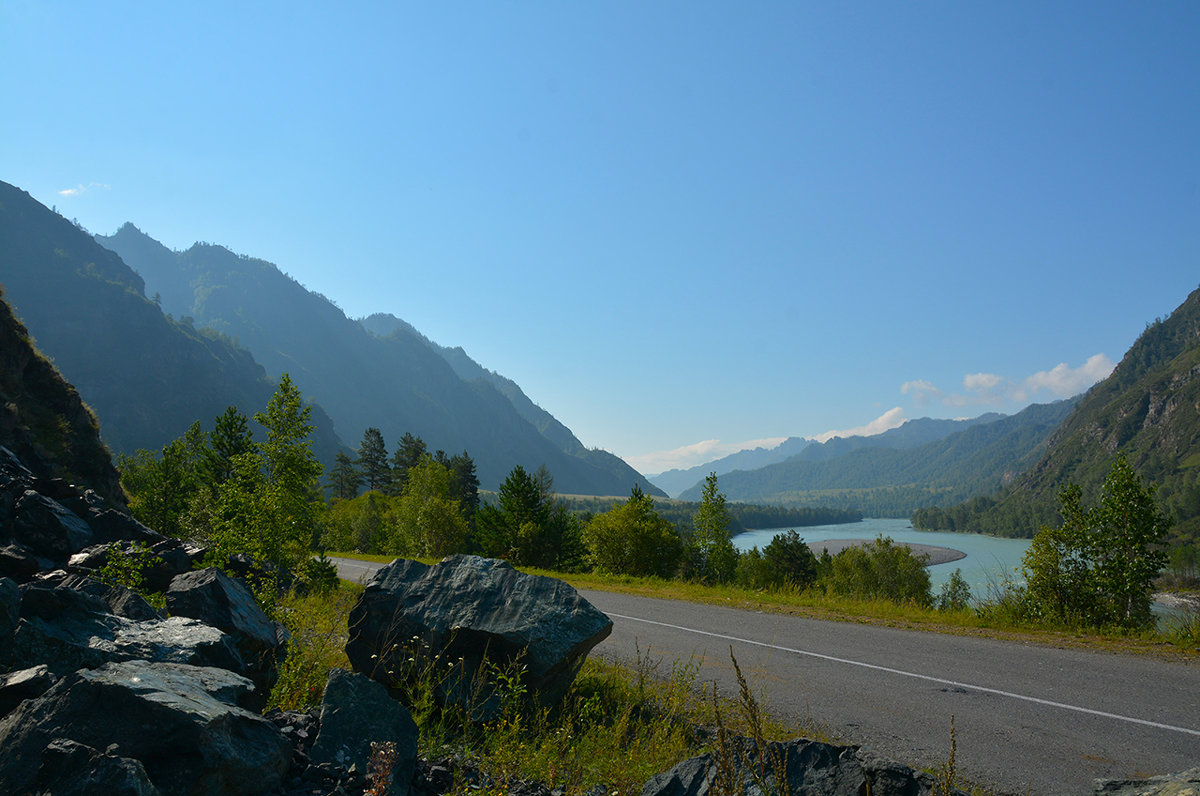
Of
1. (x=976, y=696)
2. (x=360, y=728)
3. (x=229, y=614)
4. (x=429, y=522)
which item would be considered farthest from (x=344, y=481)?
(x=976, y=696)

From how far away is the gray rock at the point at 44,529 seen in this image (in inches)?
281

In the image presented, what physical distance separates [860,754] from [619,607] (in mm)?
13004

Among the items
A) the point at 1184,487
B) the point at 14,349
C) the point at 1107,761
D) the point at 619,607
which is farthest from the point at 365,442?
the point at 1184,487

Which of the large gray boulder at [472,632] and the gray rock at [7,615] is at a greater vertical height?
the gray rock at [7,615]

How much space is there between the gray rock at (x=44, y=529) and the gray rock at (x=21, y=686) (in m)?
4.57

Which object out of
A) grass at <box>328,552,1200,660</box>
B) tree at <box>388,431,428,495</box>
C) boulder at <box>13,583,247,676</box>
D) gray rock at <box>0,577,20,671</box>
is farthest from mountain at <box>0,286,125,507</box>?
tree at <box>388,431,428,495</box>

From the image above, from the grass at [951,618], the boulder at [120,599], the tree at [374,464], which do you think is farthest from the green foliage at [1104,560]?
the tree at [374,464]

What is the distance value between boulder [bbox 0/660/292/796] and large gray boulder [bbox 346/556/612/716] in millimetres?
3407

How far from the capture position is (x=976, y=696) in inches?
315

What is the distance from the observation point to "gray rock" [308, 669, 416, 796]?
460cm

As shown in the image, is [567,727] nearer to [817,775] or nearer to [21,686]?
[817,775]

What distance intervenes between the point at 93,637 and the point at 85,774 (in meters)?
2.19

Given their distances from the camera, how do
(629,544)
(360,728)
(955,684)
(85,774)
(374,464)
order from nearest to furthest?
1. (85,774)
2. (360,728)
3. (955,684)
4. (629,544)
5. (374,464)

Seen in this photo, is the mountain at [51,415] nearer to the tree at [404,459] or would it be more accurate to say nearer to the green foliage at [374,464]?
the tree at [404,459]
